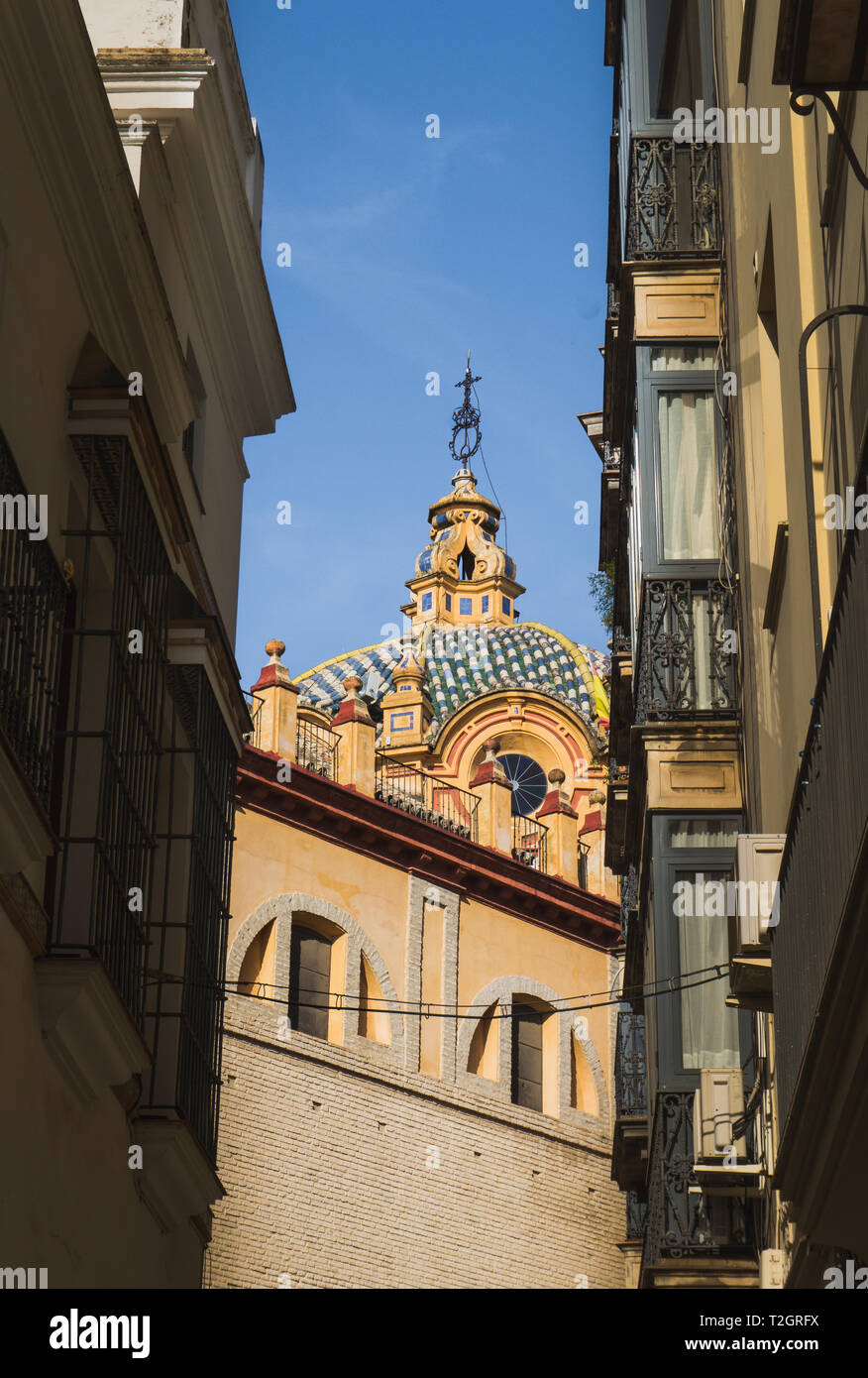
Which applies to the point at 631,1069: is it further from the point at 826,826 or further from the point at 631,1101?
the point at 826,826

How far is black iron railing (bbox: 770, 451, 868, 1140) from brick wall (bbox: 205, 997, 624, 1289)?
65.3 ft

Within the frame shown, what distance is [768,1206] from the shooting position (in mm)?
12531

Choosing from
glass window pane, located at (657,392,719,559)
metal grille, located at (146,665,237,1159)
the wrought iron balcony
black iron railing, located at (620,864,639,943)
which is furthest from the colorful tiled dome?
metal grille, located at (146,665,237,1159)

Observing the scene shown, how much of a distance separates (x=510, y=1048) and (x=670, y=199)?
60.4 ft

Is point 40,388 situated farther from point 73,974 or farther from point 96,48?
point 96,48

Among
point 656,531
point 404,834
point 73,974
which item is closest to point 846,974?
point 73,974

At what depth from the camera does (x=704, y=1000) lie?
14234 mm

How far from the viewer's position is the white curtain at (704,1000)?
46.5ft

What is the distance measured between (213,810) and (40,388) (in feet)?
13.7

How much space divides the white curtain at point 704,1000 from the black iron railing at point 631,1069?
720cm

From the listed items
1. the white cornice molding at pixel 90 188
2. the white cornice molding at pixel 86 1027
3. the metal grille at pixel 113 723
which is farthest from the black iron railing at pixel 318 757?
the white cornice molding at pixel 86 1027

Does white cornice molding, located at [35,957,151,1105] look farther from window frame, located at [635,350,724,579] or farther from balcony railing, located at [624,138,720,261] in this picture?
balcony railing, located at [624,138,720,261]

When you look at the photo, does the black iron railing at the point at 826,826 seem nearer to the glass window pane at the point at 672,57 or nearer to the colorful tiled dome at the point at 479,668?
the glass window pane at the point at 672,57
